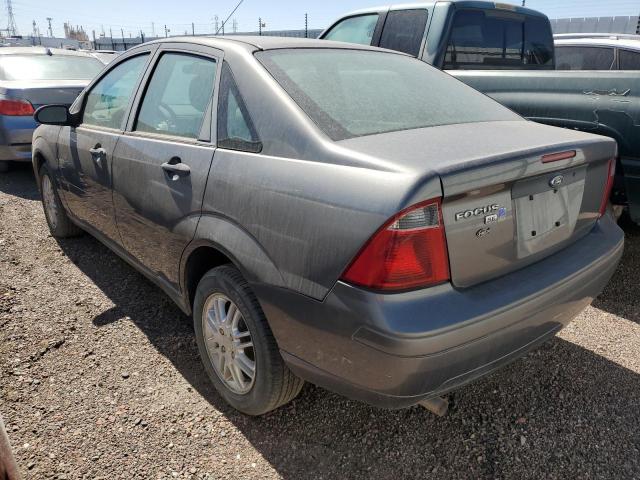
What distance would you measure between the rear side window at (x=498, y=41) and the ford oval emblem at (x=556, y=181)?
282cm

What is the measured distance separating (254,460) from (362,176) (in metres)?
1.29

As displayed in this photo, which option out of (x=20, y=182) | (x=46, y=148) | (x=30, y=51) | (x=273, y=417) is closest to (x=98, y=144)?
(x=46, y=148)

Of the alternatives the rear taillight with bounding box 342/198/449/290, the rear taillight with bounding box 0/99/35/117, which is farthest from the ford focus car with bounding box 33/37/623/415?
the rear taillight with bounding box 0/99/35/117

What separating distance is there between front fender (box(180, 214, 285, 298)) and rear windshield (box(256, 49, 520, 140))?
20.5 inches

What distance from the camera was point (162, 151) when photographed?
2566 millimetres

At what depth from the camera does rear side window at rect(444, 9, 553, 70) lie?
4.58m

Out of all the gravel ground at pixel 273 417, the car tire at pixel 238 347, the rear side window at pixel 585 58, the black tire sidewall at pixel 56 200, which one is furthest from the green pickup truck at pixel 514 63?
the black tire sidewall at pixel 56 200

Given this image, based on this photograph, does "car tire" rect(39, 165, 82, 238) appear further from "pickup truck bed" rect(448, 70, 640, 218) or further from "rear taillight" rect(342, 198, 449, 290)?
"pickup truck bed" rect(448, 70, 640, 218)

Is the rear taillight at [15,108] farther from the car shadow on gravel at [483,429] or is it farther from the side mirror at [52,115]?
the car shadow on gravel at [483,429]

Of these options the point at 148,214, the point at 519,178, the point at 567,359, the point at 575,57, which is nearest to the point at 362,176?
the point at 519,178

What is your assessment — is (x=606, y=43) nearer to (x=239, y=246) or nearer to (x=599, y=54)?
(x=599, y=54)

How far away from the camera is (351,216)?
166cm

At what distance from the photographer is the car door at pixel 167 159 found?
2.36m

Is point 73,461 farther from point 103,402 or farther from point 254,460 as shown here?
point 254,460
